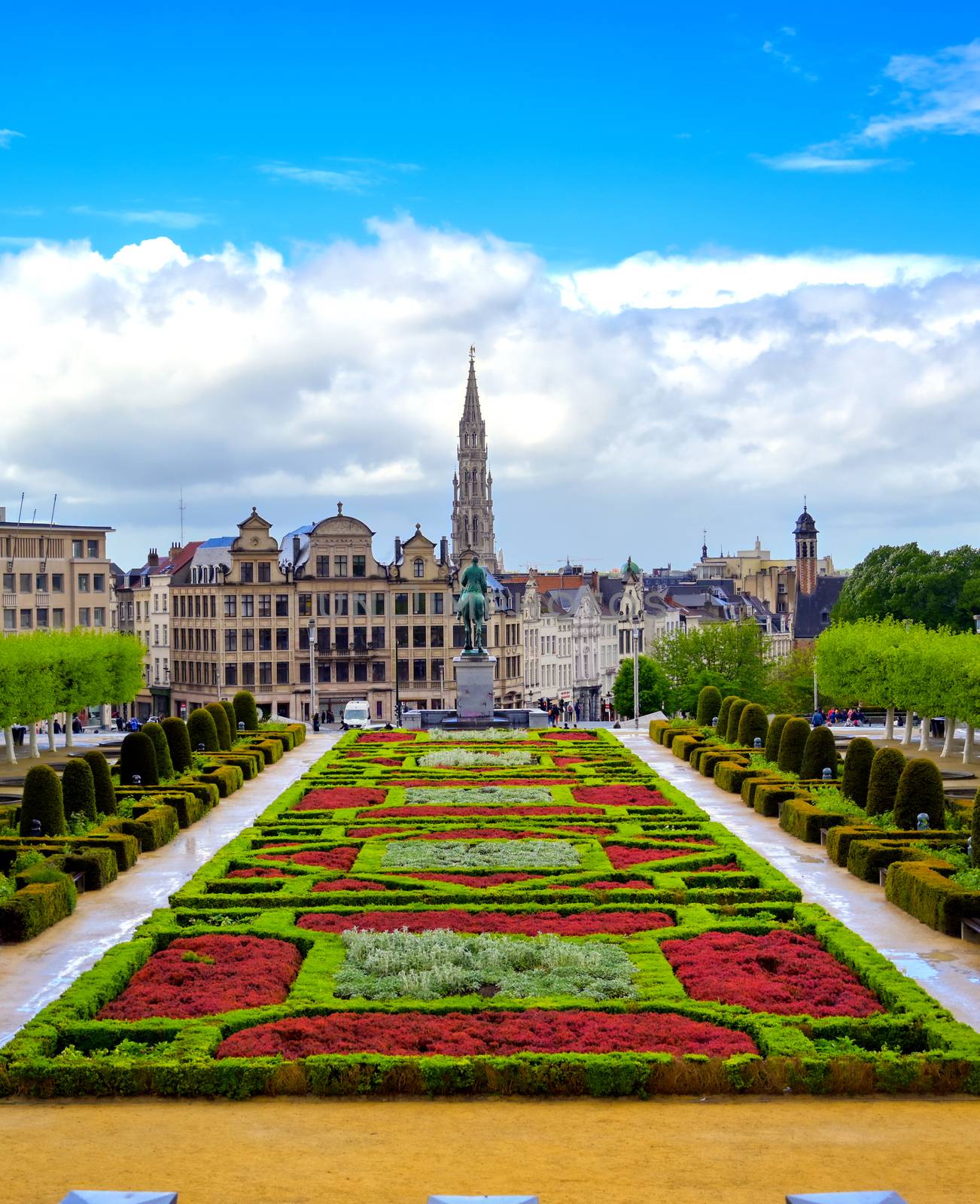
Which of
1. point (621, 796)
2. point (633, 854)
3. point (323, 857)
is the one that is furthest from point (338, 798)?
point (633, 854)

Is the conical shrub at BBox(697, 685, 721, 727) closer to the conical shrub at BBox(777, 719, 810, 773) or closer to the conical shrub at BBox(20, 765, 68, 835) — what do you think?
the conical shrub at BBox(777, 719, 810, 773)

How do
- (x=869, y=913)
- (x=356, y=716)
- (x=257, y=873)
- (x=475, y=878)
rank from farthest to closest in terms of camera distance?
(x=356, y=716) < (x=257, y=873) < (x=475, y=878) < (x=869, y=913)

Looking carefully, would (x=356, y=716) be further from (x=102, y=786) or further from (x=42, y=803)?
(x=42, y=803)

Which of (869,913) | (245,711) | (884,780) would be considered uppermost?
(245,711)

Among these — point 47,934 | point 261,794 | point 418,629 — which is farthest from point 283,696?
point 47,934

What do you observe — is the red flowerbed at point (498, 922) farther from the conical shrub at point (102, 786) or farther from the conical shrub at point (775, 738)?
the conical shrub at point (775, 738)

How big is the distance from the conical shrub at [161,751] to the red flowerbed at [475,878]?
16592 millimetres

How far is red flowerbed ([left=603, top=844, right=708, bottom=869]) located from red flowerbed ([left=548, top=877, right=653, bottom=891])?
1.29 metres

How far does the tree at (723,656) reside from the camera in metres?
87.6

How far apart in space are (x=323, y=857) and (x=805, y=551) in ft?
512

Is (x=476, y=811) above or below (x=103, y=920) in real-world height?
above

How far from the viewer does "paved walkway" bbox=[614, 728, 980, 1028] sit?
21422 mm

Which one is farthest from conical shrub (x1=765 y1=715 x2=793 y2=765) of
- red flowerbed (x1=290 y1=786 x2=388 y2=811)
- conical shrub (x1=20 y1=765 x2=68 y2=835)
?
conical shrub (x1=20 y1=765 x2=68 y2=835)

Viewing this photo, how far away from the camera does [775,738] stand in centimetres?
4841
